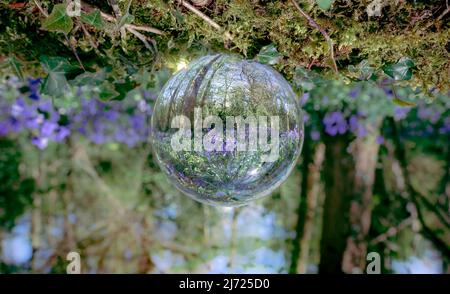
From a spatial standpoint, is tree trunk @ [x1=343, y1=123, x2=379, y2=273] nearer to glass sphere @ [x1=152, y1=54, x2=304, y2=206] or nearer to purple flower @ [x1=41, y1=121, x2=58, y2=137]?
purple flower @ [x1=41, y1=121, x2=58, y2=137]

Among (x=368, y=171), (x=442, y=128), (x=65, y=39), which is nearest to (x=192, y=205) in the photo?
(x=368, y=171)

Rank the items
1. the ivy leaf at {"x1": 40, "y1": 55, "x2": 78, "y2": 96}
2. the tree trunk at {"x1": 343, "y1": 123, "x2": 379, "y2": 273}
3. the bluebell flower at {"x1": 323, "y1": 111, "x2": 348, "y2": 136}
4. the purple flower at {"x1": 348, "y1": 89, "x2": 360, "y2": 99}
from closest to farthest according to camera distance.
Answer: the ivy leaf at {"x1": 40, "y1": 55, "x2": 78, "y2": 96} → the purple flower at {"x1": 348, "y1": 89, "x2": 360, "y2": 99} → the tree trunk at {"x1": 343, "y1": 123, "x2": 379, "y2": 273} → the bluebell flower at {"x1": 323, "y1": 111, "x2": 348, "y2": 136}

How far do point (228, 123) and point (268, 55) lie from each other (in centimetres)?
15

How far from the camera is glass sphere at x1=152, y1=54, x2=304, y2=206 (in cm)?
89

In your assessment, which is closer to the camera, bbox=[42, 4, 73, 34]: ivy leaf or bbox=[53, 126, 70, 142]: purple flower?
bbox=[42, 4, 73, 34]: ivy leaf

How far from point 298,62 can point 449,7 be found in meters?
0.27

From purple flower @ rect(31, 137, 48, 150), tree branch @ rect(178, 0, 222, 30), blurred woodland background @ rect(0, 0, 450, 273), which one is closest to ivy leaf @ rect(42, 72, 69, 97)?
tree branch @ rect(178, 0, 222, 30)

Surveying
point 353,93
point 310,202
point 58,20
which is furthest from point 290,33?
point 310,202

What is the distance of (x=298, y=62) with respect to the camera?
101cm

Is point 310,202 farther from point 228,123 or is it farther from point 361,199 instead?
point 228,123

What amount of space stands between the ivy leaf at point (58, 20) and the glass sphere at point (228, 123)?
0.19m

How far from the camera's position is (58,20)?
872mm

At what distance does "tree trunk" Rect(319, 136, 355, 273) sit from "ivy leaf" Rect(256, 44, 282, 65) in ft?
9.28

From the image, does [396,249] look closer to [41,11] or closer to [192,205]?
[192,205]
